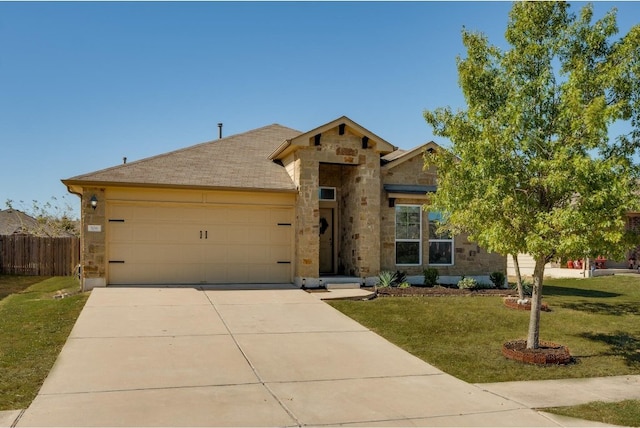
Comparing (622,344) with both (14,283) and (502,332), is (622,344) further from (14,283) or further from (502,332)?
(14,283)

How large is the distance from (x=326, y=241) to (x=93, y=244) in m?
7.01

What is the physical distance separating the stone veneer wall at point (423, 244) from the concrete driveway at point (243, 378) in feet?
17.1

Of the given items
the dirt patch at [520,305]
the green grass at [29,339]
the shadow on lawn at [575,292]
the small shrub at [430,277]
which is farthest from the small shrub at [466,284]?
the green grass at [29,339]

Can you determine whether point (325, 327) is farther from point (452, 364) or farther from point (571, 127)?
point (571, 127)

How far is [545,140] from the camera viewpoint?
8570mm

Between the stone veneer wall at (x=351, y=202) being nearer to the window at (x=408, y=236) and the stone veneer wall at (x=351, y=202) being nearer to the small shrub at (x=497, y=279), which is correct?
the window at (x=408, y=236)

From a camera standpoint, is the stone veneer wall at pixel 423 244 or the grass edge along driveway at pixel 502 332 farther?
the stone veneer wall at pixel 423 244

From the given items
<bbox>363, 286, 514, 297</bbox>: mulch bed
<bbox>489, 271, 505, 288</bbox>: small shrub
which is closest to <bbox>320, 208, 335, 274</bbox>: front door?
<bbox>363, 286, 514, 297</bbox>: mulch bed

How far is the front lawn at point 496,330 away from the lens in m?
8.30

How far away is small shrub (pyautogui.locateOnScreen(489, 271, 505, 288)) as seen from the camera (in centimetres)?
1630

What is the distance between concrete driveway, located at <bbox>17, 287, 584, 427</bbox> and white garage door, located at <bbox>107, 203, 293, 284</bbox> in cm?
307

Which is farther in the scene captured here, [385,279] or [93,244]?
[385,279]

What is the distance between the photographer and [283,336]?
955cm

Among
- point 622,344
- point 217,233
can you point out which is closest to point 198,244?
point 217,233
